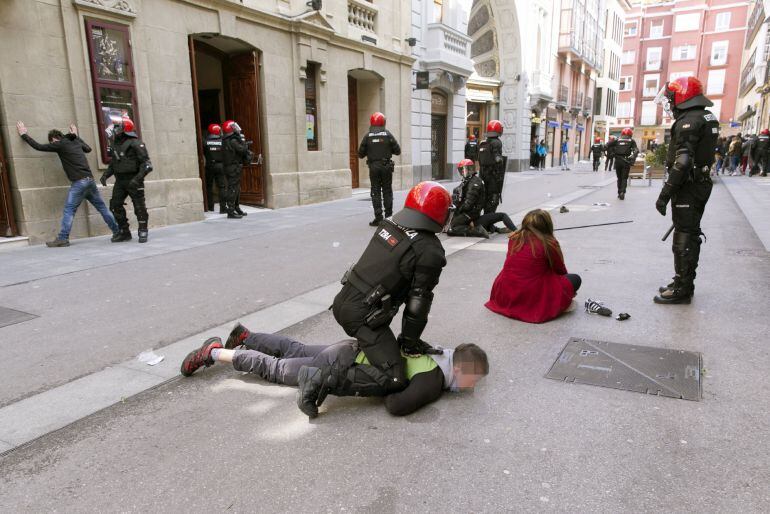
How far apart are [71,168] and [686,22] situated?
2654 inches

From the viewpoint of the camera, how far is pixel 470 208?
8805 mm

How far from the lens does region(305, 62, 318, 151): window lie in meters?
13.3

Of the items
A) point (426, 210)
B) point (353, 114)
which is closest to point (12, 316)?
point (426, 210)

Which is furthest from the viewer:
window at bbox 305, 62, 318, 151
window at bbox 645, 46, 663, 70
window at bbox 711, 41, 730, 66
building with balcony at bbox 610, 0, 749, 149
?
window at bbox 645, 46, 663, 70

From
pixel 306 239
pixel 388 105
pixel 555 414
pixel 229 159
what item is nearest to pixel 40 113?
pixel 229 159

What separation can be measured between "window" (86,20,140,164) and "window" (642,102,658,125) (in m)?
64.3

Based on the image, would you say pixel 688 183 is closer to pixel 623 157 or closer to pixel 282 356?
pixel 282 356

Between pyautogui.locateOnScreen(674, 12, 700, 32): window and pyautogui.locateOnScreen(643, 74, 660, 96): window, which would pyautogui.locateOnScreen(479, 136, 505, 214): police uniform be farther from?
pyautogui.locateOnScreen(643, 74, 660, 96): window

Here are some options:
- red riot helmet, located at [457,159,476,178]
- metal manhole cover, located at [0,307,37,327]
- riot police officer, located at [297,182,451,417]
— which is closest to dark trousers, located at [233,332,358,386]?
riot police officer, located at [297,182,451,417]

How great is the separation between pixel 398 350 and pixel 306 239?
5.74m

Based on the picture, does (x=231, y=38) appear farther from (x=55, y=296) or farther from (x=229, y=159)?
(x=55, y=296)

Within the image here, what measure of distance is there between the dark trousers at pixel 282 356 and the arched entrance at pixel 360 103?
502 inches

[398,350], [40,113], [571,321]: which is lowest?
[571,321]

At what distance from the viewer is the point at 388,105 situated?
53.2 ft
